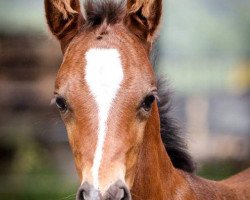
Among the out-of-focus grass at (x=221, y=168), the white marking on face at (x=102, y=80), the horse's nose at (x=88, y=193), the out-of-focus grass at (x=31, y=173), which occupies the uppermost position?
the white marking on face at (x=102, y=80)

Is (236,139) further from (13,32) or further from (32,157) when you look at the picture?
(13,32)

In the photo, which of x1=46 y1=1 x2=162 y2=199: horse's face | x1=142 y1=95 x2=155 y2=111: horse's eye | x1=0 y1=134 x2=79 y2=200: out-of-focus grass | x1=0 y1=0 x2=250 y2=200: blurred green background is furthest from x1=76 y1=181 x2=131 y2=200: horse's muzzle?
x1=0 y1=0 x2=250 y2=200: blurred green background

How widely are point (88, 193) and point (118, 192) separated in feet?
0.49

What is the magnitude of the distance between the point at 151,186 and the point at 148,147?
22 cm

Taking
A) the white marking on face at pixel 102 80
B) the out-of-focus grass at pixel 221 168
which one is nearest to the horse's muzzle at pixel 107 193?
the white marking on face at pixel 102 80

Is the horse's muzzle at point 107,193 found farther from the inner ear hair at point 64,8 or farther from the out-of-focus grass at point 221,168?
the out-of-focus grass at point 221,168

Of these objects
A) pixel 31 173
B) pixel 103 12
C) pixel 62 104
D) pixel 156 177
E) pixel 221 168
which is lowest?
pixel 31 173

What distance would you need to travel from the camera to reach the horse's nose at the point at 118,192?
12.8ft

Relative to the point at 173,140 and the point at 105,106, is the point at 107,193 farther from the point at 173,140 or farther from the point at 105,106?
the point at 173,140

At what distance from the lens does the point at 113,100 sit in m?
4.18

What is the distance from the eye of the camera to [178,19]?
1352 cm

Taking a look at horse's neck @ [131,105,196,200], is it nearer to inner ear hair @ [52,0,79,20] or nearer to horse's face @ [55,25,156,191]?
horse's face @ [55,25,156,191]

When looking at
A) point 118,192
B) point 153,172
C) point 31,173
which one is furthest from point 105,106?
point 31,173

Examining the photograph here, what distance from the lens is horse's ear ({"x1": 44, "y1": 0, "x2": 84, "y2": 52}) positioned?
4730 mm
